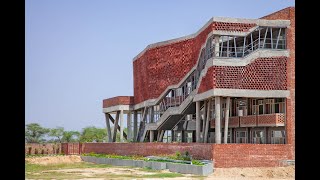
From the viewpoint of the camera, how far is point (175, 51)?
43469 millimetres

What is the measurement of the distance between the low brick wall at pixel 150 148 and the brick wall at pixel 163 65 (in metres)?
6.49

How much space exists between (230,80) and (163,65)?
15.4 metres

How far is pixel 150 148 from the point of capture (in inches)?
1496

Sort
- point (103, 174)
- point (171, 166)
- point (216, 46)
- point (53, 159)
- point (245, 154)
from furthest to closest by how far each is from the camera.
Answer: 1. point (53, 159)
2. point (216, 46)
3. point (171, 166)
4. point (103, 174)
5. point (245, 154)

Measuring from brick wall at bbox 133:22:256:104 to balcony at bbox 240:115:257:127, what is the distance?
6.47 metres

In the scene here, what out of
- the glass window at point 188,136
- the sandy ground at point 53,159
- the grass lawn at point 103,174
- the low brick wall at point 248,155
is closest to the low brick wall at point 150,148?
the low brick wall at point 248,155

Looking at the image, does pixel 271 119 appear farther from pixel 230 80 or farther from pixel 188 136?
pixel 188 136

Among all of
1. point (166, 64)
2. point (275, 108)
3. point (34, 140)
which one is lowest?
point (34, 140)

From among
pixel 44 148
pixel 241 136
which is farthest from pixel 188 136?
pixel 44 148
